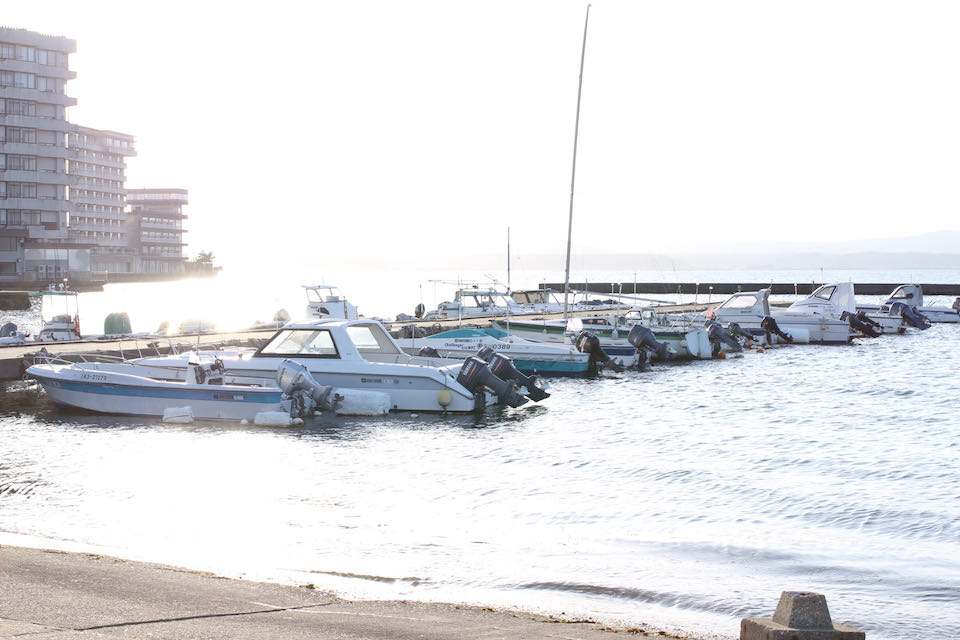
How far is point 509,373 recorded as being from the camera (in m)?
23.8

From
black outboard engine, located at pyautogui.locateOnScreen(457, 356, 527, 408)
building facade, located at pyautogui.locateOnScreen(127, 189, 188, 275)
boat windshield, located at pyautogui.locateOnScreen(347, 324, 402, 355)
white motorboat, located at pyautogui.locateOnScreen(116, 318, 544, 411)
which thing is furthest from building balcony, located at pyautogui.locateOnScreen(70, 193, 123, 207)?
black outboard engine, located at pyautogui.locateOnScreen(457, 356, 527, 408)

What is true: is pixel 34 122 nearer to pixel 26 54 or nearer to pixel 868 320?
pixel 26 54

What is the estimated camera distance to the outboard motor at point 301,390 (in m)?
21.6

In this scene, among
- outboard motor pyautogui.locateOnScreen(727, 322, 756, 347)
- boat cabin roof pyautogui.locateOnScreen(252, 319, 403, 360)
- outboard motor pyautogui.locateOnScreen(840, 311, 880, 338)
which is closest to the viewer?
boat cabin roof pyautogui.locateOnScreen(252, 319, 403, 360)

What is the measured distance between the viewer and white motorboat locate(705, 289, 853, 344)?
46.1 meters

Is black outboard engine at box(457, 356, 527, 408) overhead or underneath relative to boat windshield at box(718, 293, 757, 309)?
underneath

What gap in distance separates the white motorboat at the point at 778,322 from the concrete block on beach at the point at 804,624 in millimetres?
41408

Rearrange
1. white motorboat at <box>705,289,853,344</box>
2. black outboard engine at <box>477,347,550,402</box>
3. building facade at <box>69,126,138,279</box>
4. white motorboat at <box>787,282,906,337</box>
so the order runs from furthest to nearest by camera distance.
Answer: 1. building facade at <box>69,126,138,279</box>
2. white motorboat at <box>787,282,906,337</box>
3. white motorboat at <box>705,289,853,344</box>
4. black outboard engine at <box>477,347,550,402</box>

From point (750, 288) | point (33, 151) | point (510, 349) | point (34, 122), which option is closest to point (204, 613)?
point (510, 349)

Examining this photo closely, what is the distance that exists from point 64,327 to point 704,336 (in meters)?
26.1

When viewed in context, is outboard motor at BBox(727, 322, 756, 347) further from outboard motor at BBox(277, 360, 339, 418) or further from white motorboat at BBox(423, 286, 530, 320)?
outboard motor at BBox(277, 360, 339, 418)

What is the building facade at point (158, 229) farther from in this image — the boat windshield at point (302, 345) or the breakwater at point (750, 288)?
the boat windshield at point (302, 345)

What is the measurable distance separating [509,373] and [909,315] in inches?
1569

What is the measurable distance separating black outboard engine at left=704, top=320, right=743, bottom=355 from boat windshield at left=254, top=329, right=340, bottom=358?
2216cm
